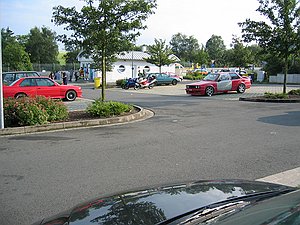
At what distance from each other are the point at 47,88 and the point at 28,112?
28.1 ft

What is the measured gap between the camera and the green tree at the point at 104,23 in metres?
12.5

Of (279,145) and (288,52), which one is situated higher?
(288,52)

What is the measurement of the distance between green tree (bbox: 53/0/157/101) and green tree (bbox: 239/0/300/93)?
7.96 meters


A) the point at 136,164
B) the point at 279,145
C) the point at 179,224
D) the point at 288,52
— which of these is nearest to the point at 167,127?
the point at 279,145

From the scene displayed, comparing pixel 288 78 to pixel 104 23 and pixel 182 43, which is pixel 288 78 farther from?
pixel 182 43

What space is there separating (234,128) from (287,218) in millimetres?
8508

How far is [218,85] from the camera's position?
23.1m

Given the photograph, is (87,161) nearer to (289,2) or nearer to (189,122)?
(189,122)

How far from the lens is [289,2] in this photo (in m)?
17.8

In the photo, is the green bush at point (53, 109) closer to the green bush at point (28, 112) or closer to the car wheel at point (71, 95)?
the green bush at point (28, 112)

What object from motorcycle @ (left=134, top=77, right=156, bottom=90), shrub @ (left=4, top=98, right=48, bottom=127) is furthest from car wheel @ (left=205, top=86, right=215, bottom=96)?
shrub @ (left=4, top=98, right=48, bottom=127)

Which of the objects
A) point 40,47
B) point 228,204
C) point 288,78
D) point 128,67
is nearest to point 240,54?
point 288,78

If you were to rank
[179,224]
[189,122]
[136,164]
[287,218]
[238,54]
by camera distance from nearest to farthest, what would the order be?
[287,218] → [179,224] → [136,164] → [189,122] → [238,54]

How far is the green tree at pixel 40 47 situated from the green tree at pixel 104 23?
70.8 meters
